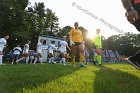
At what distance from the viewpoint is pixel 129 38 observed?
11144 centimetres

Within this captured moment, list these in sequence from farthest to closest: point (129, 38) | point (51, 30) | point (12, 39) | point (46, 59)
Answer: point (129, 38) < point (51, 30) < point (12, 39) < point (46, 59)

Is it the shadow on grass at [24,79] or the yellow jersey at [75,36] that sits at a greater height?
the yellow jersey at [75,36]

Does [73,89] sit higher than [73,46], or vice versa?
[73,46]

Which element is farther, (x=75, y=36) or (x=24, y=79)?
(x=75, y=36)

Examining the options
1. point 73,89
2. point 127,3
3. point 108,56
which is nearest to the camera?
point 127,3

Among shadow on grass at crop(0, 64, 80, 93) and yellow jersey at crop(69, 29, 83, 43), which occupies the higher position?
yellow jersey at crop(69, 29, 83, 43)

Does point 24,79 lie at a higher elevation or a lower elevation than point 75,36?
lower

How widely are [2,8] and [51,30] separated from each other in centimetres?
2383

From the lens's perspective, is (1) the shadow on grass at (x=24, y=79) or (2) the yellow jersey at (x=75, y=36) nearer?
(1) the shadow on grass at (x=24, y=79)

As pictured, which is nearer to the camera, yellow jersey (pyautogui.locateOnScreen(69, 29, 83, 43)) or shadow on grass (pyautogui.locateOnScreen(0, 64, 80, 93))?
shadow on grass (pyautogui.locateOnScreen(0, 64, 80, 93))

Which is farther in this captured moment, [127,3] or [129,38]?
[129,38]

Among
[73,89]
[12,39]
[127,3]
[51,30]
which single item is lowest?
[73,89]

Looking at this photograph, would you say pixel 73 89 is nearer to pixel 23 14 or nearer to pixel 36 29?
pixel 23 14

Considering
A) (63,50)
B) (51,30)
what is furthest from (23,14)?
(63,50)
